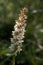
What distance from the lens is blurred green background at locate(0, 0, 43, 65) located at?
2.59 metres

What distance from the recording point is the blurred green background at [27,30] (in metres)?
2.59

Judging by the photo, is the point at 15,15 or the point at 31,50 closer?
the point at 31,50

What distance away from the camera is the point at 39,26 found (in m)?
3.08

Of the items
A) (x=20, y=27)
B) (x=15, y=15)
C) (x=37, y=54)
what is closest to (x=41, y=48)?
(x=37, y=54)

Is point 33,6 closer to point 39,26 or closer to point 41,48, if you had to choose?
point 39,26

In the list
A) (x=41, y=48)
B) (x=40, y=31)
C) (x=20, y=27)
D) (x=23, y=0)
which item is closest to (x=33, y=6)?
(x=23, y=0)

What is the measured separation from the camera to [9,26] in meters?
3.01

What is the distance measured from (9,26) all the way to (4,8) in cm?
31

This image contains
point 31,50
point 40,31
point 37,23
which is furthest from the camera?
point 37,23

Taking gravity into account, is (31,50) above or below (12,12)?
below

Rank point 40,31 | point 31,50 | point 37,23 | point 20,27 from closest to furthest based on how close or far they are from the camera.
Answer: point 20,27 → point 31,50 → point 40,31 → point 37,23

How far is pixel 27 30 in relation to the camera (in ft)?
9.17

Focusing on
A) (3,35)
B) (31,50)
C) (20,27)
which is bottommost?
(20,27)

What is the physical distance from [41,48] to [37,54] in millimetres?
71
